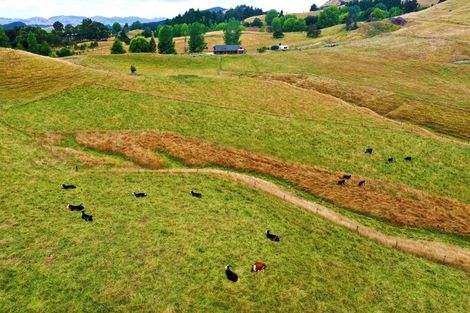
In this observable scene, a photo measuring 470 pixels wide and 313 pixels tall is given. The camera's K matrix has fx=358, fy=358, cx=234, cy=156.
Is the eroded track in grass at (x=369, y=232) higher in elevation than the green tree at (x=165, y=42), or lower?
lower

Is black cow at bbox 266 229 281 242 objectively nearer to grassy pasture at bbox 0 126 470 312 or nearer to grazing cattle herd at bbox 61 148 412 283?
grazing cattle herd at bbox 61 148 412 283

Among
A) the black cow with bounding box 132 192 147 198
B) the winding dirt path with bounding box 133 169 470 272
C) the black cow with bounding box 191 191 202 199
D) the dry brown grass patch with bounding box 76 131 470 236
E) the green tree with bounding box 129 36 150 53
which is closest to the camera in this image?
the winding dirt path with bounding box 133 169 470 272

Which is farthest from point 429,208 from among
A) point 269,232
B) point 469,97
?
A: point 469,97

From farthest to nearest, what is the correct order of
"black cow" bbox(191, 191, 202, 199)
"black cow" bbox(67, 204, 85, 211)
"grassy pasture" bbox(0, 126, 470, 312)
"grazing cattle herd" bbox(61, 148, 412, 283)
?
1. "black cow" bbox(191, 191, 202, 199)
2. "black cow" bbox(67, 204, 85, 211)
3. "grazing cattle herd" bbox(61, 148, 412, 283)
4. "grassy pasture" bbox(0, 126, 470, 312)

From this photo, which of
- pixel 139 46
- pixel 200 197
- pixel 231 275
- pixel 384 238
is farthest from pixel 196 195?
pixel 139 46

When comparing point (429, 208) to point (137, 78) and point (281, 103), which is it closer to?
point (281, 103)

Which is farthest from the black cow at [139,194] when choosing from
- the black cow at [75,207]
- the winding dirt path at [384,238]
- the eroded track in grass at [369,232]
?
the winding dirt path at [384,238]

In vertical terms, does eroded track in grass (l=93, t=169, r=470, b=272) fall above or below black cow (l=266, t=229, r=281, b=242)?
below

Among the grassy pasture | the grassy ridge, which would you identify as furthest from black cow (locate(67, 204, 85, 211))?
the grassy ridge

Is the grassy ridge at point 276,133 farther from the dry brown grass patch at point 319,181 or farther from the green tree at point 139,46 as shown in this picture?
the green tree at point 139,46
